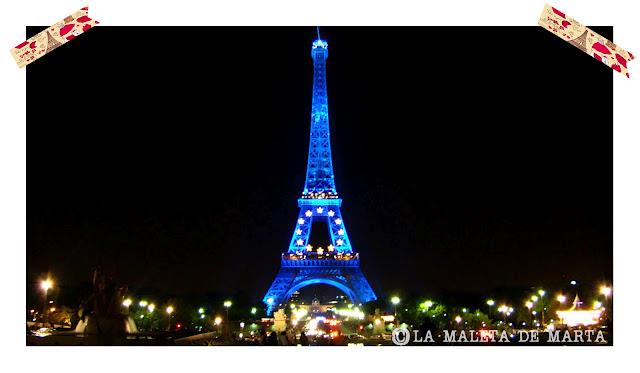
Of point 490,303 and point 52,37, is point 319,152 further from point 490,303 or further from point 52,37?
point 52,37

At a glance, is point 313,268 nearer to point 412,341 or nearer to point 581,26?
point 412,341

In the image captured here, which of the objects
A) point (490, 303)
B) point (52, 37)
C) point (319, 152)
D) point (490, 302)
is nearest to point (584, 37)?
point (52, 37)

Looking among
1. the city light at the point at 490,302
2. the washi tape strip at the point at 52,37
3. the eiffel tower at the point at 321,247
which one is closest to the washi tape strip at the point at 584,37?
the washi tape strip at the point at 52,37

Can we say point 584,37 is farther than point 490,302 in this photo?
No

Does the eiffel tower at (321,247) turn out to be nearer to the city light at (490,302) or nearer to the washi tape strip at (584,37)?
the city light at (490,302)

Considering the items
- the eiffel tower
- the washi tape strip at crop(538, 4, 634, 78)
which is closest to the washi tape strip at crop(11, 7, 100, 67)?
the washi tape strip at crop(538, 4, 634, 78)
